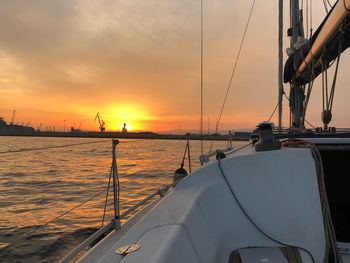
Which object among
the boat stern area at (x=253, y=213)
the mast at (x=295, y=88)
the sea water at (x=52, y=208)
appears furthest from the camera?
the mast at (x=295, y=88)

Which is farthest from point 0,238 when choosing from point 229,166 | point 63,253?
point 229,166

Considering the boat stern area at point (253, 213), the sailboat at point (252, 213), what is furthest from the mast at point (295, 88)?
the boat stern area at point (253, 213)

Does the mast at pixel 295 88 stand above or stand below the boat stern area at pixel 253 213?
above

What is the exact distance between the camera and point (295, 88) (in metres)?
7.98

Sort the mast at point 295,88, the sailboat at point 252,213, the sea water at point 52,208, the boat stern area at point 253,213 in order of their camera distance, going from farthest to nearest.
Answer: the mast at point 295,88
the sea water at point 52,208
the boat stern area at point 253,213
the sailboat at point 252,213

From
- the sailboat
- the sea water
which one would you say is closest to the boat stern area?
the sailboat

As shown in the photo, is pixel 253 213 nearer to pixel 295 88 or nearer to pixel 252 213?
pixel 252 213

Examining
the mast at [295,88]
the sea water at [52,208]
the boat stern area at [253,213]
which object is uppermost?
the mast at [295,88]

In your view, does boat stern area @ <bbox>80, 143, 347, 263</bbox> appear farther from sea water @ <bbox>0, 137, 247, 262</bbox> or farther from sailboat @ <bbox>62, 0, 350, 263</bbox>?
sea water @ <bbox>0, 137, 247, 262</bbox>

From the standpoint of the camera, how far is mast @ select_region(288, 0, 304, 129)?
7.97 meters

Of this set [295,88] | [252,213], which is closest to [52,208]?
[295,88]

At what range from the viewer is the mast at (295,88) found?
797 cm

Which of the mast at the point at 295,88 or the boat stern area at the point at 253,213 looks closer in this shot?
the boat stern area at the point at 253,213

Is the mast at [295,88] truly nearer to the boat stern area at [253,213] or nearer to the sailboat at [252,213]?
the sailboat at [252,213]
